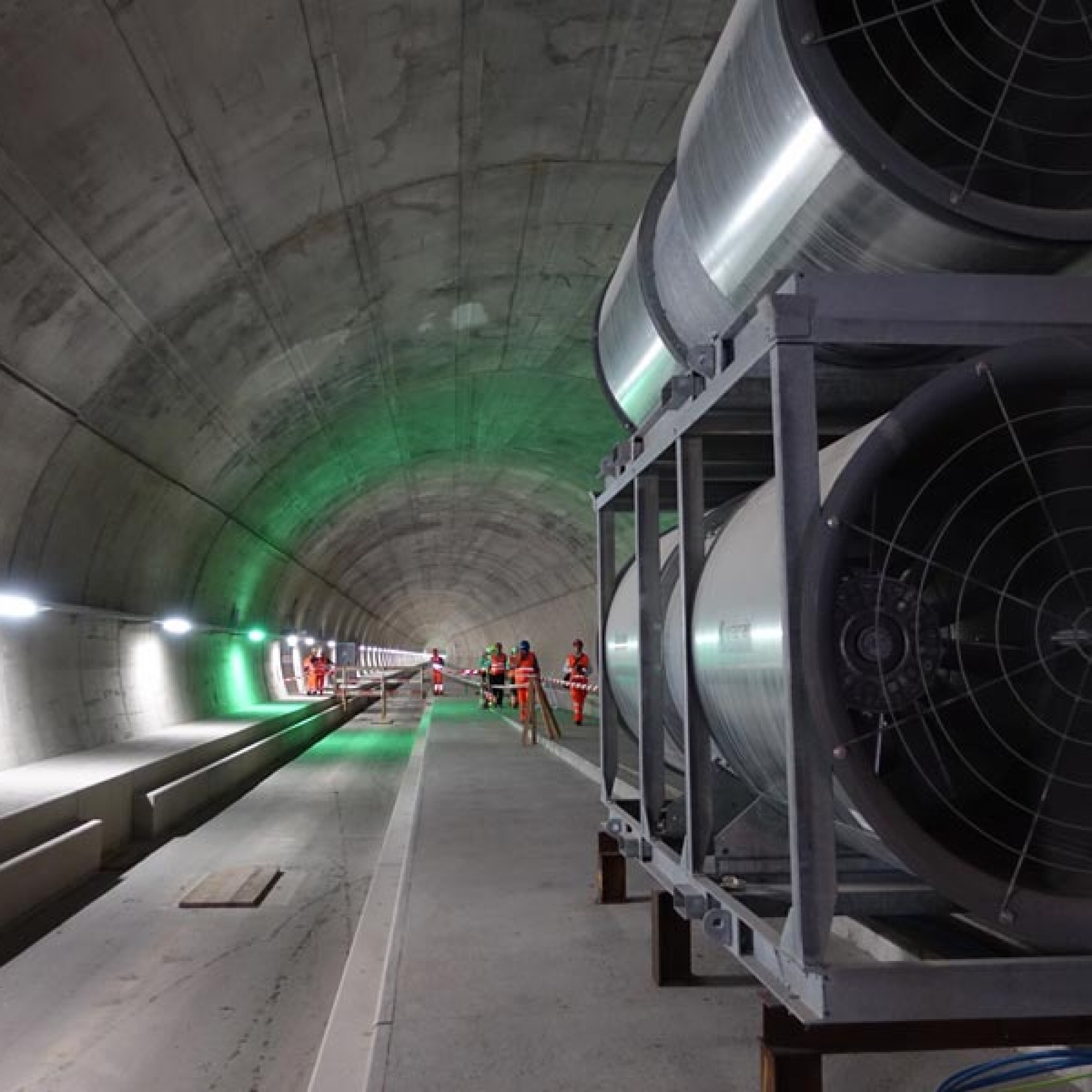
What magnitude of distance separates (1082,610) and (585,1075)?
2124 mm

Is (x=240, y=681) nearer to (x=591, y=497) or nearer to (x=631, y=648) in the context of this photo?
(x=591, y=497)

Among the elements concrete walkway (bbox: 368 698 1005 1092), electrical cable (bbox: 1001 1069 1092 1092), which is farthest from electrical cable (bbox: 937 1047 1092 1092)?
concrete walkway (bbox: 368 698 1005 1092)

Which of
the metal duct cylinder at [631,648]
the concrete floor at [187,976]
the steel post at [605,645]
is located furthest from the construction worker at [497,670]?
the metal duct cylinder at [631,648]

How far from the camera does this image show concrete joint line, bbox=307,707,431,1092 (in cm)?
365

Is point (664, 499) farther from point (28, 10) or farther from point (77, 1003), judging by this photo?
point (77, 1003)

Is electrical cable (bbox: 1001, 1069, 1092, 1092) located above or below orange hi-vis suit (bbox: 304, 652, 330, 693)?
below

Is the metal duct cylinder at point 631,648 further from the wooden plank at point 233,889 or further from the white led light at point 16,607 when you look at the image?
the white led light at point 16,607

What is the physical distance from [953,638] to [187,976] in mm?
5111

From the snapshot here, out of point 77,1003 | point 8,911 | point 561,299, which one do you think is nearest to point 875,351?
point 77,1003

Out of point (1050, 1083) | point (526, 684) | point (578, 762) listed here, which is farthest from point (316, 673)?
point (1050, 1083)

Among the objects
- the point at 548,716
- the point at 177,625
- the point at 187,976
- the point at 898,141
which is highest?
the point at 898,141

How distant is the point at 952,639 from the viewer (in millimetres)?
3020

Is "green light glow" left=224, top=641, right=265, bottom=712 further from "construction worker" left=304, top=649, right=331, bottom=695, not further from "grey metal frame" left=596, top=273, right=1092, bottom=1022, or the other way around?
"grey metal frame" left=596, top=273, right=1092, bottom=1022

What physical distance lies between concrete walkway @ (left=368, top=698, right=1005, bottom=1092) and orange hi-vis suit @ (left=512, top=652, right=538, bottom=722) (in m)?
7.54
